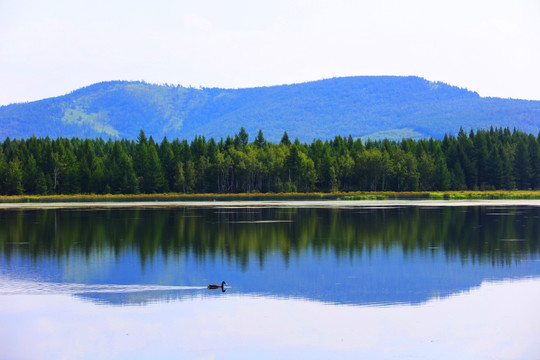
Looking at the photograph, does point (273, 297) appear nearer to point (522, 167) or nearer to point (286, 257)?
point (286, 257)

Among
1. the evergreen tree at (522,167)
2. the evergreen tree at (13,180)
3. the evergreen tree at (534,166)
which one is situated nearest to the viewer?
the evergreen tree at (13,180)

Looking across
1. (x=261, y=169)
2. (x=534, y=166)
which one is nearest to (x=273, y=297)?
(x=261, y=169)

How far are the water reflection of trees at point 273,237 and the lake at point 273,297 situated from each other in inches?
6.4

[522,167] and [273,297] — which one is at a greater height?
[522,167]

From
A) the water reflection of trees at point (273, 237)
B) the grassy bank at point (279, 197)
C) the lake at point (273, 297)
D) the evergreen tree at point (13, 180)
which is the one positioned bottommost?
the lake at point (273, 297)

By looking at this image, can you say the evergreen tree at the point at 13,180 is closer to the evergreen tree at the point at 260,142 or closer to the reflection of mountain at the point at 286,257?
the evergreen tree at the point at 260,142

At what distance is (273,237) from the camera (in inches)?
1459

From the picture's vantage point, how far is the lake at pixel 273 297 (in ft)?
51.6

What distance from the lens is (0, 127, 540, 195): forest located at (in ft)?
367

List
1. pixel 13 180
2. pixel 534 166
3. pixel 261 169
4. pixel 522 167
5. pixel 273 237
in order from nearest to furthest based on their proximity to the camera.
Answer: pixel 273 237, pixel 13 180, pixel 261 169, pixel 522 167, pixel 534 166

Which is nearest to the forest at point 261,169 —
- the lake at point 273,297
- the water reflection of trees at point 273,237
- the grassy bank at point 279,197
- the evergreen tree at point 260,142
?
the grassy bank at point 279,197

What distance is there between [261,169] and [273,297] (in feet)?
307

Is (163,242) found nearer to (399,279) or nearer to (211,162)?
(399,279)

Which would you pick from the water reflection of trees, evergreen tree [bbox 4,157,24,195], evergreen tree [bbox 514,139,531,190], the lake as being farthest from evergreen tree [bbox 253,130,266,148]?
the lake
